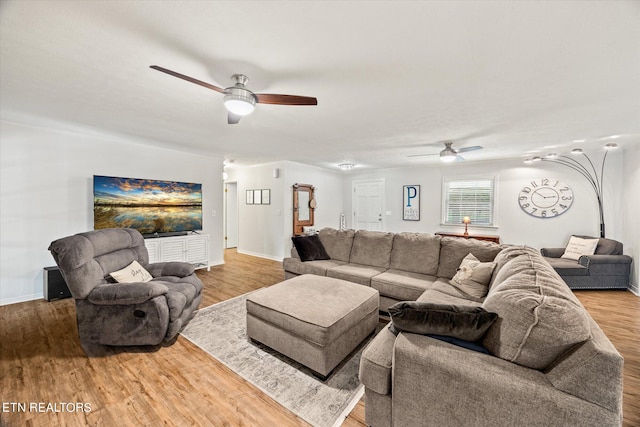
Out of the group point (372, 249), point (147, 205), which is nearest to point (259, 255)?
point (147, 205)

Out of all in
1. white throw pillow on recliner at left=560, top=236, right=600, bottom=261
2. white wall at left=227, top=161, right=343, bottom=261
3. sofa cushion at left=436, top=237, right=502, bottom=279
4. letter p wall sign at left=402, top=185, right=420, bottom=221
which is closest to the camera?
sofa cushion at left=436, top=237, right=502, bottom=279

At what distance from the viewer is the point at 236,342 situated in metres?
2.47

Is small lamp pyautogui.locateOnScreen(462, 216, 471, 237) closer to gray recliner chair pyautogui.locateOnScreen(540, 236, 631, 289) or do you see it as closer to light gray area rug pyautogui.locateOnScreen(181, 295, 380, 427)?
gray recliner chair pyautogui.locateOnScreen(540, 236, 631, 289)

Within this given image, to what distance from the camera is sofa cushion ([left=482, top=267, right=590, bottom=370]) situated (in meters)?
1.10

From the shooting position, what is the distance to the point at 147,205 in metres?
4.40

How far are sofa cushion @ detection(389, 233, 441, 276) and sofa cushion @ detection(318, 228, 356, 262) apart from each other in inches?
27.3

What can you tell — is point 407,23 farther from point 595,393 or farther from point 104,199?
point 104,199

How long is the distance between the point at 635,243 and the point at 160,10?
6650mm

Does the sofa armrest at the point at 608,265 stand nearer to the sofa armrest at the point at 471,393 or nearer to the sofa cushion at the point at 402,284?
the sofa cushion at the point at 402,284

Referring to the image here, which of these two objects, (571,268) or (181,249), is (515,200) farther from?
(181,249)

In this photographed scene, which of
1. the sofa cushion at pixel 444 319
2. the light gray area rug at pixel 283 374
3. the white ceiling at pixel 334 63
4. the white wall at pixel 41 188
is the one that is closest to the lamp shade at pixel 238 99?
the white ceiling at pixel 334 63

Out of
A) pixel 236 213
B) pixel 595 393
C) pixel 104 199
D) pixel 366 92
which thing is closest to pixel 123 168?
pixel 104 199

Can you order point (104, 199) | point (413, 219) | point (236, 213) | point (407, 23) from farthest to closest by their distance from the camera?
point (236, 213) < point (413, 219) < point (104, 199) < point (407, 23)

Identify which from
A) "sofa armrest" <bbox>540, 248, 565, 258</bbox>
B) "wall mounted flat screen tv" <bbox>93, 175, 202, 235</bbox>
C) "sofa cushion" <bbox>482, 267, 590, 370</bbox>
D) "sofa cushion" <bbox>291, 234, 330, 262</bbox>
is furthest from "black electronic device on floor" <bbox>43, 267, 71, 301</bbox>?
"sofa armrest" <bbox>540, 248, 565, 258</bbox>
